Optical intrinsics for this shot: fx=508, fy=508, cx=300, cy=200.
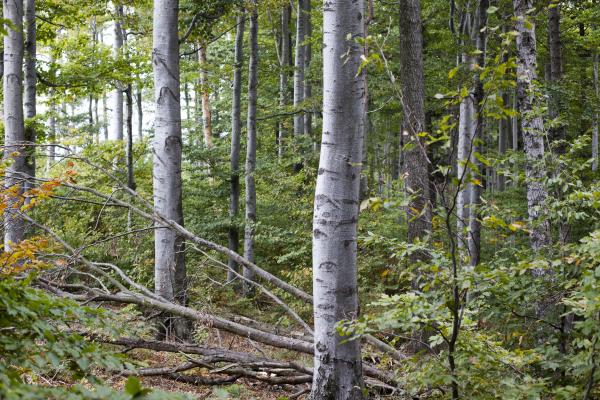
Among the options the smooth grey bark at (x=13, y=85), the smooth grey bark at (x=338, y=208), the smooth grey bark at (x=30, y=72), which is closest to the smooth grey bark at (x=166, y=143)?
the smooth grey bark at (x=13, y=85)

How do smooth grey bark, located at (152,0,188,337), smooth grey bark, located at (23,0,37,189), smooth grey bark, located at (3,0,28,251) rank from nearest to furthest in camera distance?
smooth grey bark, located at (152,0,188,337) → smooth grey bark, located at (3,0,28,251) → smooth grey bark, located at (23,0,37,189)

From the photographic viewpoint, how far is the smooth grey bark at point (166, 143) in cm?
612

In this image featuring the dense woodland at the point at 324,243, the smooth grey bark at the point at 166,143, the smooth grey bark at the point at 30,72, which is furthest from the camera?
the smooth grey bark at the point at 30,72

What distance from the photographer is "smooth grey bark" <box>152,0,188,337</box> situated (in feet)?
20.1

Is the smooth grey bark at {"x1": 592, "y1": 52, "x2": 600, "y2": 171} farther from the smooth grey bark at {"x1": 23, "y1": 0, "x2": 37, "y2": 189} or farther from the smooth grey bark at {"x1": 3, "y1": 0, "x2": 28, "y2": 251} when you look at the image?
the smooth grey bark at {"x1": 23, "y1": 0, "x2": 37, "y2": 189}

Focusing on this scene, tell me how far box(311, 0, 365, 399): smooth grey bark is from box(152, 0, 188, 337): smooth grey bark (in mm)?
3022

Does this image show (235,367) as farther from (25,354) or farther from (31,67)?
(31,67)

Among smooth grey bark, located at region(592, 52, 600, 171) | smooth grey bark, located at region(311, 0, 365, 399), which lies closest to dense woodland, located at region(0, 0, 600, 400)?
smooth grey bark, located at region(311, 0, 365, 399)

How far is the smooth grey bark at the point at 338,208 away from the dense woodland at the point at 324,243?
0.4 inches

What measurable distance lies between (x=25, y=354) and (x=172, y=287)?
4.18m

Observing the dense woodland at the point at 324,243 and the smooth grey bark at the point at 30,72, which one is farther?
the smooth grey bark at the point at 30,72

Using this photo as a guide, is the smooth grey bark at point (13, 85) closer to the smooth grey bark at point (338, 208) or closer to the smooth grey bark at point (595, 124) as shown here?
the smooth grey bark at point (338, 208)

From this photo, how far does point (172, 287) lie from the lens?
613 centimetres

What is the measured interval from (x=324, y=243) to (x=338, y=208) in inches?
10.3
